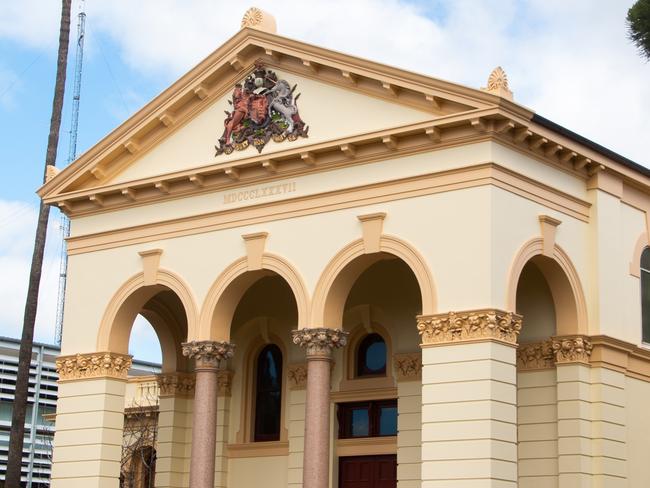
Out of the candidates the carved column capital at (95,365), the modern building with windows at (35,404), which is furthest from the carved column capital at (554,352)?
the modern building with windows at (35,404)

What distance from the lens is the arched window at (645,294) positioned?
92.5 feet

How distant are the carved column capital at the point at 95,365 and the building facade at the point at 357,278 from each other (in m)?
0.05

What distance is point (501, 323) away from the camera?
78.1ft

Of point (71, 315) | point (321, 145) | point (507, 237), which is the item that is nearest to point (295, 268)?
point (321, 145)

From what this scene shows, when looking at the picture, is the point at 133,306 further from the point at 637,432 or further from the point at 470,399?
the point at 637,432

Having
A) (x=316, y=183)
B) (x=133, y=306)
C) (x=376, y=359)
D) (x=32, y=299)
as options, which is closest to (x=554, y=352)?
(x=376, y=359)

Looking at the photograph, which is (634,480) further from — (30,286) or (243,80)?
(30,286)

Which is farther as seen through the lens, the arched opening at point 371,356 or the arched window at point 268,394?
the arched window at point 268,394

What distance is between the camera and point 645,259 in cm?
2881

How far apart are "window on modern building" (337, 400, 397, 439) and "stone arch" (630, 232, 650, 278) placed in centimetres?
595

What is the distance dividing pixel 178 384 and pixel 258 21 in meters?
9.44

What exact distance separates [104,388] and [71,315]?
6.79 ft

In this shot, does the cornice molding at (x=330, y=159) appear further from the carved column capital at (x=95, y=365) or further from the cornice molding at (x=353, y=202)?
the carved column capital at (x=95, y=365)

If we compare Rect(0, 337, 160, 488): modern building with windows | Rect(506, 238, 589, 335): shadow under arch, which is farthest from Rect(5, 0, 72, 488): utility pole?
Rect(0, 337, 160, 488): modern building with windows
